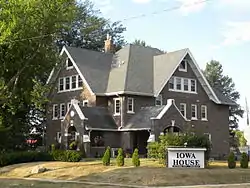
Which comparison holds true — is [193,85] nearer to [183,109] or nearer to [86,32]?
[183,109]

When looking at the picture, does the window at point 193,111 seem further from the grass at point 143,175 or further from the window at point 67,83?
the grass at point 143,175

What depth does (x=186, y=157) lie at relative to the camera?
3053 centimetres

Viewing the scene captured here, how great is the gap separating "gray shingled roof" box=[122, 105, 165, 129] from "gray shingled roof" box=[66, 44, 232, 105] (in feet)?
6.53

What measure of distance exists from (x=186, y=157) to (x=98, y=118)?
17.6m

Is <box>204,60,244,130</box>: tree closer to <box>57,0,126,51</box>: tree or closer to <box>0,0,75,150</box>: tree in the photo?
<box>57,0,126,51</box>: tree

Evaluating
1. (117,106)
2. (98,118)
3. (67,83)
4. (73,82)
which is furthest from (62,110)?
(117,106)

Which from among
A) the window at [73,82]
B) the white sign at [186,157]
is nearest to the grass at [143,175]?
the white sign at [186,157]

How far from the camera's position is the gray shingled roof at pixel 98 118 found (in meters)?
45.8

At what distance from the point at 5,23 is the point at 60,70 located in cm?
1378

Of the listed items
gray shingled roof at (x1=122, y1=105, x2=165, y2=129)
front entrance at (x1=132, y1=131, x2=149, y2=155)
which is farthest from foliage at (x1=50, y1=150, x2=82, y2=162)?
front entrance at (x1=132, y1=131, x2=149, y2=155)

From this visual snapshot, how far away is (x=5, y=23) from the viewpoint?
131ft

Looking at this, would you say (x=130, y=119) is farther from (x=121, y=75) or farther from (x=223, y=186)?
(x=223, y=186)

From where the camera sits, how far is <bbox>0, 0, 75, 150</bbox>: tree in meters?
40.5

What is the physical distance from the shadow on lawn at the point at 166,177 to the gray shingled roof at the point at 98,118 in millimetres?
17340
